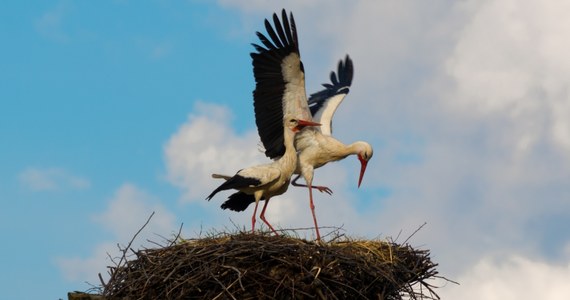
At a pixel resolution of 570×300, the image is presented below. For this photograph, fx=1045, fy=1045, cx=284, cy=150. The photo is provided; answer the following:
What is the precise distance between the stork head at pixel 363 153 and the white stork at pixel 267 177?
73 cm

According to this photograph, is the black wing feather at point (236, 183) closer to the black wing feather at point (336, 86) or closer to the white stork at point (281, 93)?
the white stork at point (281, 93)

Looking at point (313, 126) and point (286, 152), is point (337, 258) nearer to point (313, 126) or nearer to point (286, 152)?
point (286, 152)

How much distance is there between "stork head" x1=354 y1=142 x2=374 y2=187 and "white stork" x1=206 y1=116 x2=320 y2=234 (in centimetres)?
73

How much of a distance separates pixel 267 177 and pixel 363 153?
161cm

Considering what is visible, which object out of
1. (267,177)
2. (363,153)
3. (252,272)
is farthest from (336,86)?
(252,272)

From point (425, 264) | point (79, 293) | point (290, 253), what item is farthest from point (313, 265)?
point (79, 293)

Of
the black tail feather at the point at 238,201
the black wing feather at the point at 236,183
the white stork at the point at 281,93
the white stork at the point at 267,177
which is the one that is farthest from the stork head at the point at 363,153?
the black wing feather at the point at 236,183

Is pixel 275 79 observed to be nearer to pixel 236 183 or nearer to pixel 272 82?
pixel 272 82

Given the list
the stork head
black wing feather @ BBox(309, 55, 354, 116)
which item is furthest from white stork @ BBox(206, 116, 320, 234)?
black wing feather @ BBox(309, 55, 354, 116)

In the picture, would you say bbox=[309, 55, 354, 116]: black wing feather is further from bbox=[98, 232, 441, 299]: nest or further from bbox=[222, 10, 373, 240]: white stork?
bbox=[98, 232, 441, 299]: nest

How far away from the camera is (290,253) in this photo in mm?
9281

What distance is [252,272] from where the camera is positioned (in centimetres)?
917

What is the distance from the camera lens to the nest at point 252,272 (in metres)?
9.16

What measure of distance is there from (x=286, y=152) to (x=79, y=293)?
266 centimetres
